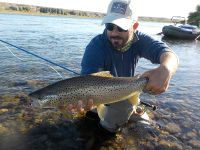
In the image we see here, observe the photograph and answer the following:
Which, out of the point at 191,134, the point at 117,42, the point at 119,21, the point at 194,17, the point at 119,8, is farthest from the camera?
the point at 194,17

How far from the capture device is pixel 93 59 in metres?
4.79

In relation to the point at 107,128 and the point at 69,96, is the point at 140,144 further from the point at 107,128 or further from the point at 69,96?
→ the point at 69,96

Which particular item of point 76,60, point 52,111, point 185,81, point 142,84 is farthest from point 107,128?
point 76,60

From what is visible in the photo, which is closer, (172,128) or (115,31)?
(115,31)

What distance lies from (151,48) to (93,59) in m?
0.93

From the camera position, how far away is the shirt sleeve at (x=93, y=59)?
475 centimetres

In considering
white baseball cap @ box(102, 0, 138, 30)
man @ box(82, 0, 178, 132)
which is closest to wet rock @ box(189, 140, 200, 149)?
man @ box(82, 0, 178, 132)

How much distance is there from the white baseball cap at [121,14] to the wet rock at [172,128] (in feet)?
9.22

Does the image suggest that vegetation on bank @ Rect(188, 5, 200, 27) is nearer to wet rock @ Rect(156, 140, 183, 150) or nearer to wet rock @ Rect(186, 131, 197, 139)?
wet rock @ Rect(186, 131, 197, 139)

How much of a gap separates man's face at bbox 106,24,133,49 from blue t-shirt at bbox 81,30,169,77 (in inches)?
7.5

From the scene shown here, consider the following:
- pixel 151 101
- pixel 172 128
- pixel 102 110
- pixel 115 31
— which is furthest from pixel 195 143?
pixel 115 31

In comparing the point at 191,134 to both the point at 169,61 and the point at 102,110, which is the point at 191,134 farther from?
the point at 169,61

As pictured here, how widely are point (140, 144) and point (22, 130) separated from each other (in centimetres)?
224

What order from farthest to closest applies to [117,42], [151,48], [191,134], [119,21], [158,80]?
[191,134]
[151,48]
[117,42]
[119,21]
[158,80]
